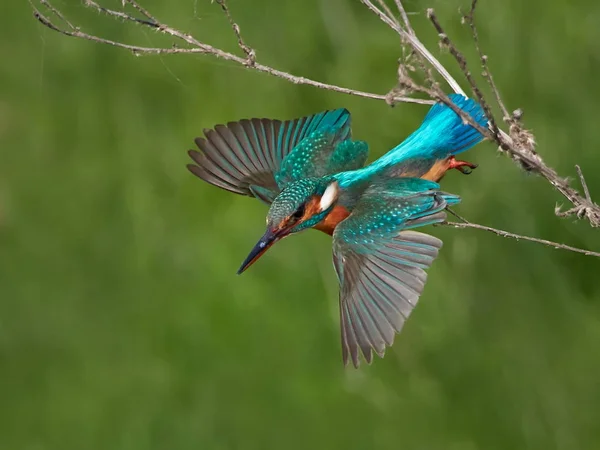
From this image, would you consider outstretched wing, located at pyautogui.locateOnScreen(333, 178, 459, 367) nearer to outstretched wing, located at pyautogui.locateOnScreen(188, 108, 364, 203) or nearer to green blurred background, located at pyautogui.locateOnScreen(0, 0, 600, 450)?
outstretched wing, located at pyautogui.locateOnScreen(188, 108, 364, 203)

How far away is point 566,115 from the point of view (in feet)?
10.8

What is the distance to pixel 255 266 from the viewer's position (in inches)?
132

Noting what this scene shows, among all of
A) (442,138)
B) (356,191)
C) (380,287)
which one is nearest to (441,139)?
(442,138)

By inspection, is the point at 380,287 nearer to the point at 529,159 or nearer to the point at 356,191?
the point at 356,191

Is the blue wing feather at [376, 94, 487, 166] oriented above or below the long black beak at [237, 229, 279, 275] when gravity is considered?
above

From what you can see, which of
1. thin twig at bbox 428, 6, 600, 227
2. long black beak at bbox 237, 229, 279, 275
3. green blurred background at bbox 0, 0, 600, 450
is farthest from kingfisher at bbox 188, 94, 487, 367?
green blurred background at bbox 0, 0, 600, 450

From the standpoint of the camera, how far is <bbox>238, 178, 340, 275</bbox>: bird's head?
1710 mm

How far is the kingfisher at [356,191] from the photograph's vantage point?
1730mm

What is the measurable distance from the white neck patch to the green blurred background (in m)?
1.34

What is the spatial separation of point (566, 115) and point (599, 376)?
801mm

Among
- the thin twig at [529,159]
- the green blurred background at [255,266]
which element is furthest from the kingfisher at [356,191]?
the green blurred background at [255,266]

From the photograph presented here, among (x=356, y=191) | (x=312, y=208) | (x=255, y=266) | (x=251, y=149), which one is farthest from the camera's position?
(x=255, y=266)

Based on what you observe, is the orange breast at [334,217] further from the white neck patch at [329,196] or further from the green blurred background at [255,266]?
the green blurred background at [255,266]

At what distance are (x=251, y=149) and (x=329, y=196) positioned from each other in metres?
0.30
